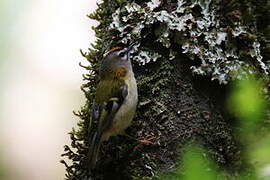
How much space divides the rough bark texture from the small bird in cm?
5

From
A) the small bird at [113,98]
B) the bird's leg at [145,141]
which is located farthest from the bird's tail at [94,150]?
the bird's leg at [145,141]

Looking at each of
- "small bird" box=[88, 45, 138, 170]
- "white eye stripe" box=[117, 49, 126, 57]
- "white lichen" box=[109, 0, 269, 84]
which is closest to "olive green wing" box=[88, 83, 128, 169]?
"small bird" box=[88, 45, 138, 170]

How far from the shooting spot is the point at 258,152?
3.51 feet

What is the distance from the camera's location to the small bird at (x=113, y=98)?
2639mm

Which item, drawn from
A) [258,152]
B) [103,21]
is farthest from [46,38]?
[258,152]

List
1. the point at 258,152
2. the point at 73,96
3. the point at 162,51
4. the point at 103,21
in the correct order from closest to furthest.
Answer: the point at 258,152 → the point at 162,51 → the point at 103,21 → the point at 73,96

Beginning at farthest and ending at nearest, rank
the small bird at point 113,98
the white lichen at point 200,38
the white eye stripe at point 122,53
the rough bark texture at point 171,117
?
the white eye stripe at point 122,53 < the small bird at point 113,98 < the white lichen at point 200,38 < the rough bark texture at point 171,117

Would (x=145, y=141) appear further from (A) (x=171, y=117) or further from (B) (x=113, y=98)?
(B) (x=113, y=98)

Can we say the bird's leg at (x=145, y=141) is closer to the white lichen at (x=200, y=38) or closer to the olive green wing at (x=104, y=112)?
the olive green wing at (x=104, y=112)

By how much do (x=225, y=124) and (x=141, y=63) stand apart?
581 mm

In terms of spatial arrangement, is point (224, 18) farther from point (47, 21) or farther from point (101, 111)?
point (47, 21)

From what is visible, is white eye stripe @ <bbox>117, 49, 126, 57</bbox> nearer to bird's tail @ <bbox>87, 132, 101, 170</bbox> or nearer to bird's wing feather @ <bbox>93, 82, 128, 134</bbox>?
bird's wing feather @ <bbox>93, 82, 128, 134</bbox>

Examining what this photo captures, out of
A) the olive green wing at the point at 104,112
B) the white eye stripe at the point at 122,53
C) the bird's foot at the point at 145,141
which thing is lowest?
the bird's foot at the point at 145,141

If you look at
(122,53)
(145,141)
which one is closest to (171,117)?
(145,141)
